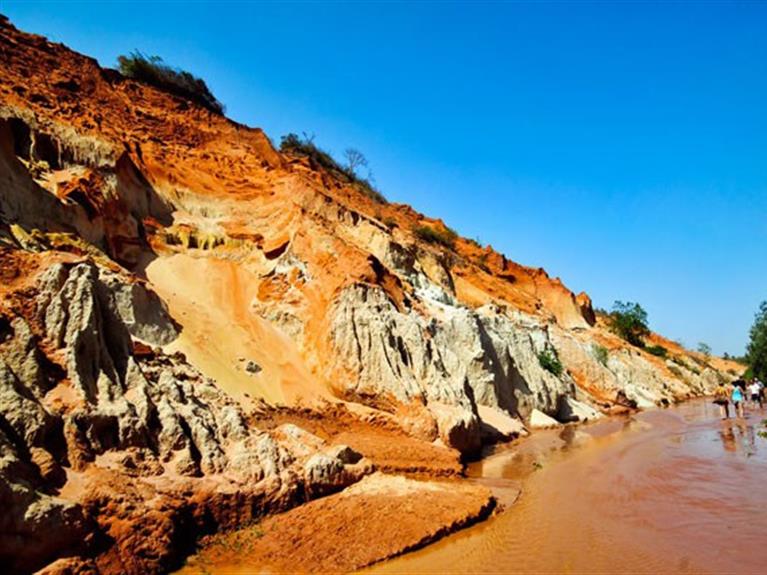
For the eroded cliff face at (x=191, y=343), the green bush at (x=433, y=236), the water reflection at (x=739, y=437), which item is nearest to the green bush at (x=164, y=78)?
the eroded cliff face at (x=191, y=343)

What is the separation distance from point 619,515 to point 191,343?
9288 millimetres

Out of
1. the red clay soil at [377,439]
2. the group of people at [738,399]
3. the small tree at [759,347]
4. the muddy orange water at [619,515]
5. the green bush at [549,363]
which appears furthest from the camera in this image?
the small tree at [759,347]

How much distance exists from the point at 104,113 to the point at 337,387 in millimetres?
14209

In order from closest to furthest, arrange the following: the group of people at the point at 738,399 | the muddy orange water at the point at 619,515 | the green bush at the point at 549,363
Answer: the muddy orange water at the point at 619,515 < the group of people at the point at 738,399 < the green bush at the point at 549,363

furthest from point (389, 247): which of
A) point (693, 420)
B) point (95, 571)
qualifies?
point (95, 571)

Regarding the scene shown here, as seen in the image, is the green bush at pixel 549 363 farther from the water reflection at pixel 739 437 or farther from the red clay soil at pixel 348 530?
the red clay soil at pixel 348 530

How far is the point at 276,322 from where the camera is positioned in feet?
50.1

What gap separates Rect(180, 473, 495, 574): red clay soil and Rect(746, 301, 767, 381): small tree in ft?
98.3

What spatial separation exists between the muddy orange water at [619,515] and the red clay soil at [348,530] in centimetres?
24

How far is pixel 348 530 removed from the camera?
6871 mm

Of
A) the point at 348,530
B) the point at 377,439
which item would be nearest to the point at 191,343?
the point at 377,439

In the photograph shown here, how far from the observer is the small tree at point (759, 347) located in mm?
30941

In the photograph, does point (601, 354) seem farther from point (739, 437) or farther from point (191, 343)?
point (191, 343)

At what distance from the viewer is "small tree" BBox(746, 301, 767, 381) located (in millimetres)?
30941
